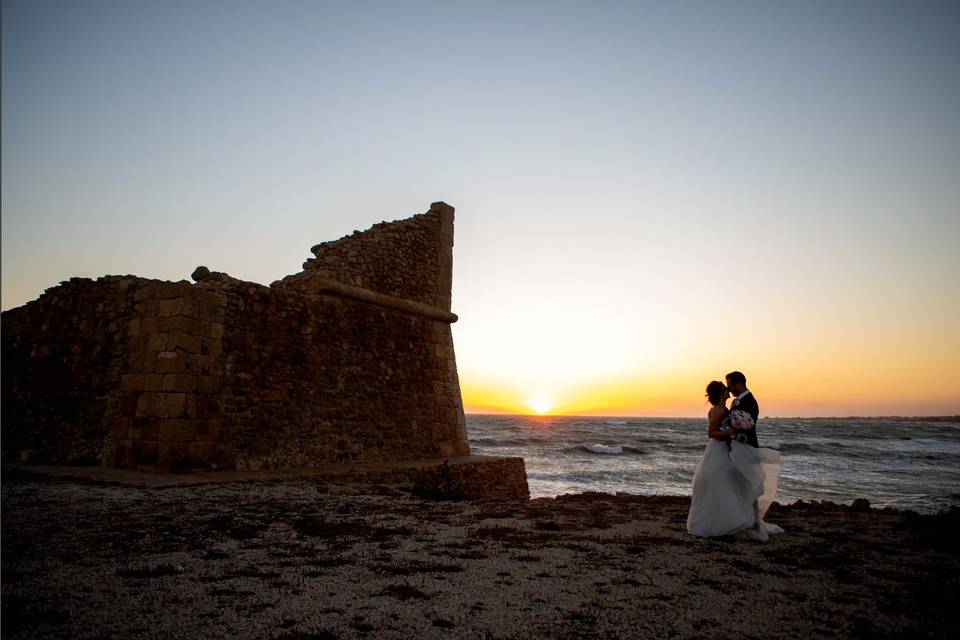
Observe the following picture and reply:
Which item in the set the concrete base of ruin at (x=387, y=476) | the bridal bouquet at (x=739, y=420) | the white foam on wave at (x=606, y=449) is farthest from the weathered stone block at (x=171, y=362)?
the white foam on wave at (x=606, y=449)

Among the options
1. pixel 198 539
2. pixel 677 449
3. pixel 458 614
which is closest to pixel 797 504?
pixel 458 614

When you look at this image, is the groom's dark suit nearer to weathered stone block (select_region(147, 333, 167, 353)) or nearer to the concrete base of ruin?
the concrete base of ruin

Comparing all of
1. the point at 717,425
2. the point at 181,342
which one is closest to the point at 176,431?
the point at 181,342

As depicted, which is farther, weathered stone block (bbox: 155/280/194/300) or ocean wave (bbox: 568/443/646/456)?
ocean wave (bbox: 568/443/646/456)

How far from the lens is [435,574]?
3371 mm

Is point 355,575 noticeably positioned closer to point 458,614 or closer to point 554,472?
point 458,614

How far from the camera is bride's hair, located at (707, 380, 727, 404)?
5027 mm

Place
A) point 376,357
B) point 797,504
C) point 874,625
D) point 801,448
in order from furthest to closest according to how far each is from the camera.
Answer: point 801,448, point 376,357, point 797,504, point 874,625

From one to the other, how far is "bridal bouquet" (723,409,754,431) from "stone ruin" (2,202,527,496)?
20.5 feet

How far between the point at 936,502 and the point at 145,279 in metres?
17.8

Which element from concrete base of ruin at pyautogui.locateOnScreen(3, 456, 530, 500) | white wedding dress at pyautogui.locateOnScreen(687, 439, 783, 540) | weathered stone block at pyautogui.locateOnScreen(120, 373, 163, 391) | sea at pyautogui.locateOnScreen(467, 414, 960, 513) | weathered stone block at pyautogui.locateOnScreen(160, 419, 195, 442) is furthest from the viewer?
sea at pyautogui.locateOnScreen(467, 414, 960, 513)

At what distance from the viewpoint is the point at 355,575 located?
10.8 ft

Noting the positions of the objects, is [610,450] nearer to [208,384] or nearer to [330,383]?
[330,383]

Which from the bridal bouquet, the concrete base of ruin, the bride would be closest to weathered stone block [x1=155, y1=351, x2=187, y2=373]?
the concrete base of ruin
